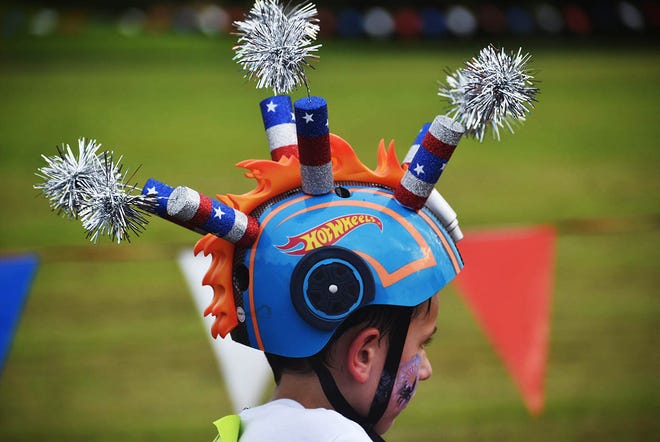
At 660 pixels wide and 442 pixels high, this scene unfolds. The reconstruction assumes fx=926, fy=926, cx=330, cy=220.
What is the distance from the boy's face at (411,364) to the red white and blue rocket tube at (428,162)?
268mm

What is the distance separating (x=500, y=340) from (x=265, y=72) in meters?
3.25

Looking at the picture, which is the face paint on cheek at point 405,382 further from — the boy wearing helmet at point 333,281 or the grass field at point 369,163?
the grass field at point 369,163

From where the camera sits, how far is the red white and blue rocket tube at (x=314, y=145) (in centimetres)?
197

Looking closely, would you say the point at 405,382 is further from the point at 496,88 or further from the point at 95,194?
the point at 95,194

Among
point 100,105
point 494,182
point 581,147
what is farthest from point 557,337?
point 100,105

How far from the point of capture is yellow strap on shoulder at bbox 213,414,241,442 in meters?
2.11

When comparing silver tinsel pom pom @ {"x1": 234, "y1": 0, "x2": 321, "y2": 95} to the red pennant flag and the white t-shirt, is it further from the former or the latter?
the red pennant flag

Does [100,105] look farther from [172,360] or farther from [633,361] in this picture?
[633,361]

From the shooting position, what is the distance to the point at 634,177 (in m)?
10.8

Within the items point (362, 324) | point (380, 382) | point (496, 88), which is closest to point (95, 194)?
point (362, 324)

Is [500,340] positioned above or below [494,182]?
below

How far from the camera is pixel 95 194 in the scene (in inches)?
77.3

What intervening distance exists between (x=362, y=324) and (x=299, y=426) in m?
0.28

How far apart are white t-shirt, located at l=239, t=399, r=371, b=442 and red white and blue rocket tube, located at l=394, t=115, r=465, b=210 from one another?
523mm
